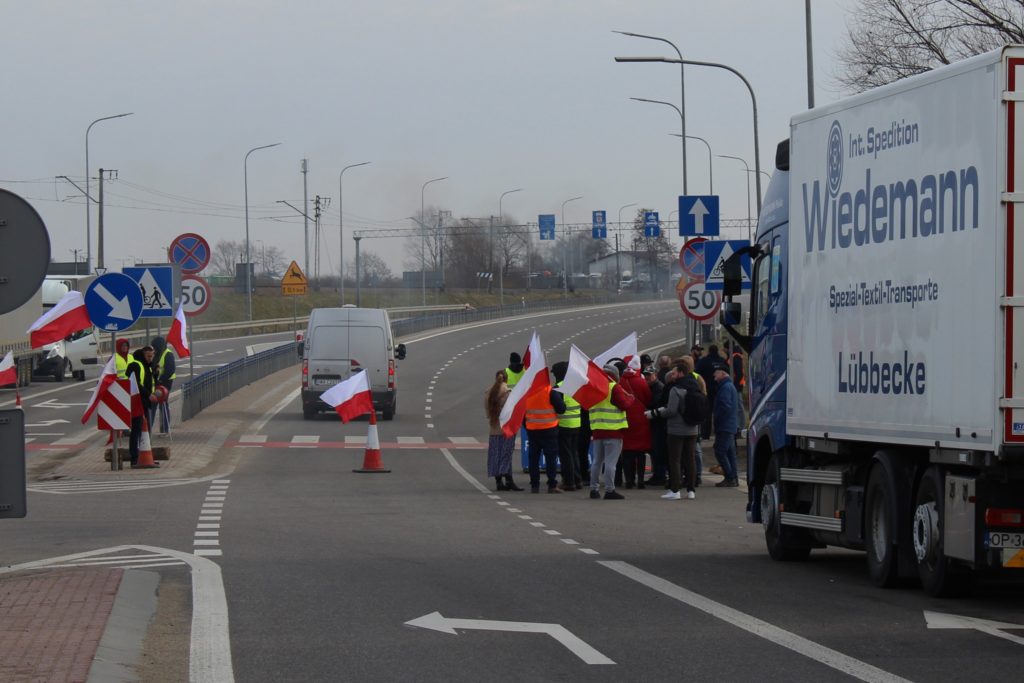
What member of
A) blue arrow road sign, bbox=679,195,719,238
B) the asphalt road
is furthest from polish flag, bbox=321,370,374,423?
blue arrow road sign, bbox=679,195,719,238

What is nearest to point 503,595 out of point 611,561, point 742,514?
point 611,561

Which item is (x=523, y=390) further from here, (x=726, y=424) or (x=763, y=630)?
(x=763, y=630)

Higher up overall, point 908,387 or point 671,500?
point 908,387

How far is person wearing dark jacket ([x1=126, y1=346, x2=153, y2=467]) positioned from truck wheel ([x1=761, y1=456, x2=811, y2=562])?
13.2 metres

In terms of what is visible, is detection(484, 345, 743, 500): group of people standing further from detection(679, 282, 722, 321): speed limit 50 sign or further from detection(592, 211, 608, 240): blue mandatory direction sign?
detection(592, 211, 608, 240): blue mandatory direction sign

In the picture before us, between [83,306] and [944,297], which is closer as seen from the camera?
[944,297]

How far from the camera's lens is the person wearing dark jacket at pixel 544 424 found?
23000mm

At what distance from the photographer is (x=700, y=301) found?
25.6 meters

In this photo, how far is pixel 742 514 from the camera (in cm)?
2002

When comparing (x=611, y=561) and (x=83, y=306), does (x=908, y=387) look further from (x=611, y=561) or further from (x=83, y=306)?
(x=83, y=306)

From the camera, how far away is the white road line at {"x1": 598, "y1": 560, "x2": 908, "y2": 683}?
849cm

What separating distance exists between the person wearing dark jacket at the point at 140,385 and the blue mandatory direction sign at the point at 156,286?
112 centimetres

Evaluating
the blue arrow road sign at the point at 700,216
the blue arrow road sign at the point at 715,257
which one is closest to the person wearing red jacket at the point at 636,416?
the blue arrow road sign at the point at 715,257

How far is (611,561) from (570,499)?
8145 millimetres
